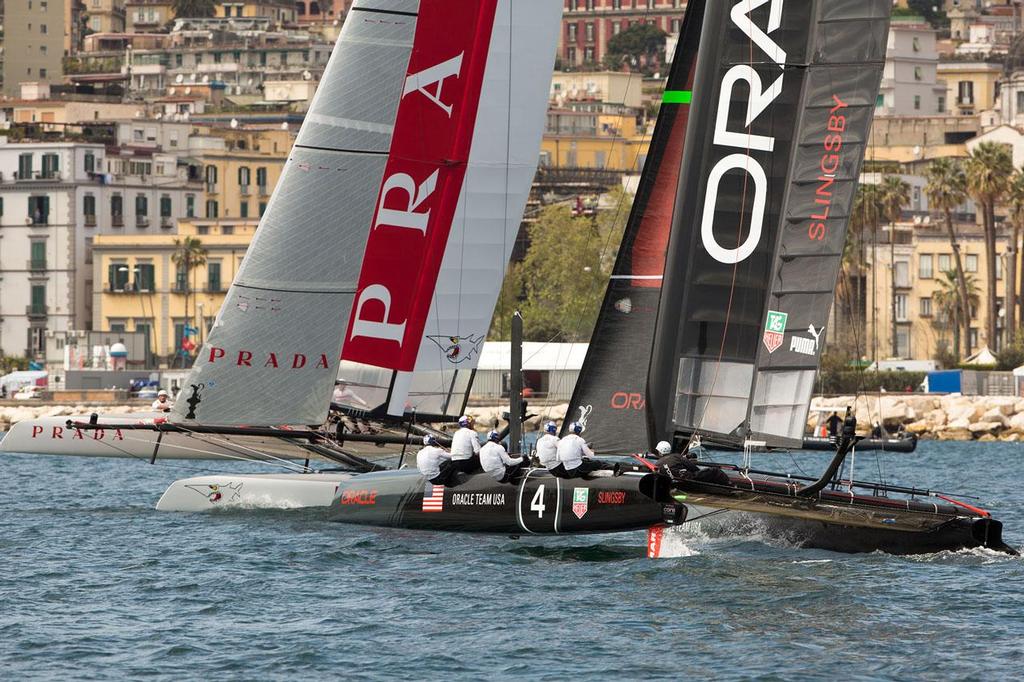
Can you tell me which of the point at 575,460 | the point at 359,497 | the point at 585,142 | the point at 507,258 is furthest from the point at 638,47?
the point at 575,460

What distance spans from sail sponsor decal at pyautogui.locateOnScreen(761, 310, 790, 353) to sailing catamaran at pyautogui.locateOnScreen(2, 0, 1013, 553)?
0.09 feet

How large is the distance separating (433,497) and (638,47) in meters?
170

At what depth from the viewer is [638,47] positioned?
627 ft

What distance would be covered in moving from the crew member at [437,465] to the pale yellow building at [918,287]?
209 feet

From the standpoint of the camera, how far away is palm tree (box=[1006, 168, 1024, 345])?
3179 inches

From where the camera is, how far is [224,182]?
107750mm

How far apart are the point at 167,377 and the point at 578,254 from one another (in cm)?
1813

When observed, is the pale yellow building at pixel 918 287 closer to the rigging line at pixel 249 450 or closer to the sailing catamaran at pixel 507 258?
the rigging line at pixel 249 450

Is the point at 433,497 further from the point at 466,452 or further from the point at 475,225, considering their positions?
the point at 475,225

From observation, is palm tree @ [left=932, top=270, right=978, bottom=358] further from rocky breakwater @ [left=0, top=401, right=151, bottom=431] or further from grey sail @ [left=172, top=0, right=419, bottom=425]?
grey sail @ [left=172, top=0, right=419, bottom=425]

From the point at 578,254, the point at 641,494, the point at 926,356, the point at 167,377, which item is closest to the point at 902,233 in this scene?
the point at 926,356

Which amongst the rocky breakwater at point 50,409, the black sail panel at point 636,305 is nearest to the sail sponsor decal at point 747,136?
the black sail panel at point 636,305

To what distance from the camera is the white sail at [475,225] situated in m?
29.0

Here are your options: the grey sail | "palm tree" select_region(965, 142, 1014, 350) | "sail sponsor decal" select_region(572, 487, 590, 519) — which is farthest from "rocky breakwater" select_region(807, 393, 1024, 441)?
"sail sponsor decal" select_region(572, 487, 590, 519)
